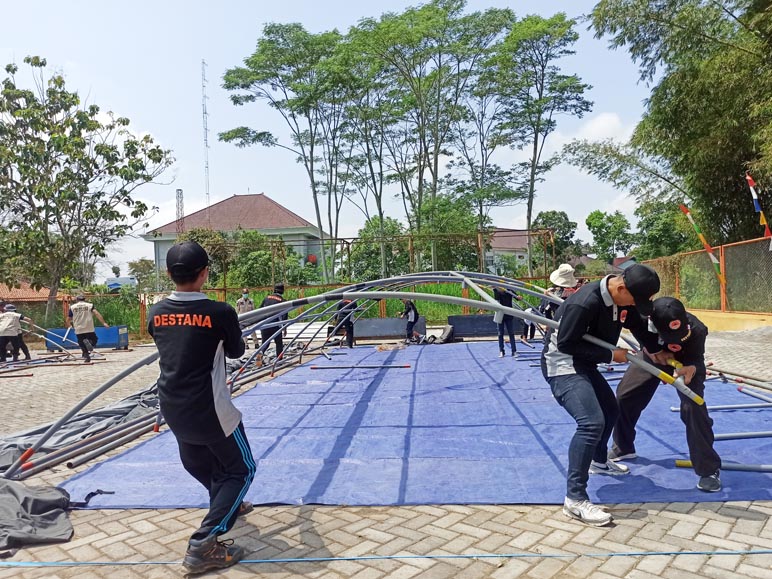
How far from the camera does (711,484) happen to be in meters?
3.59

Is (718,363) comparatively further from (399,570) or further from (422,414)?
(399,570)

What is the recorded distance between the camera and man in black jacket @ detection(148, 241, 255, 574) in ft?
9.23

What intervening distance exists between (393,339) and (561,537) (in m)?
13.4

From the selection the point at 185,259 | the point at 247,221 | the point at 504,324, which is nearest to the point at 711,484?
the point at 185,259

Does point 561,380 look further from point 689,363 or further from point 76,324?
point 76,324

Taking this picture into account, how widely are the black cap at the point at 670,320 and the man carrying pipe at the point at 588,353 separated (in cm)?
11

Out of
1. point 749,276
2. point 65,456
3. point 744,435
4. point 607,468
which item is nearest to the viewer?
point 607,468

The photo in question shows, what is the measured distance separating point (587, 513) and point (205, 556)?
209 centimetres

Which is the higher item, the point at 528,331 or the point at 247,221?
the point at 247,221

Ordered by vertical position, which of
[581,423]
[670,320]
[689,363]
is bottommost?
[581,423]

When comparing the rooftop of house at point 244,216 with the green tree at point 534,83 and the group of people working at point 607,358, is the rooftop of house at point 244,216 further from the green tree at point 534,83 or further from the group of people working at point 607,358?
the group of people working at point 607,358

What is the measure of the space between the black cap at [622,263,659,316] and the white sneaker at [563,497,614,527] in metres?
1.16

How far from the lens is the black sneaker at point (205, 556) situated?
2799mm

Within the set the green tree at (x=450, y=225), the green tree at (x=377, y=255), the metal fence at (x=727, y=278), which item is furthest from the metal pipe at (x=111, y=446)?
the green tree at (x=450, y=225)
